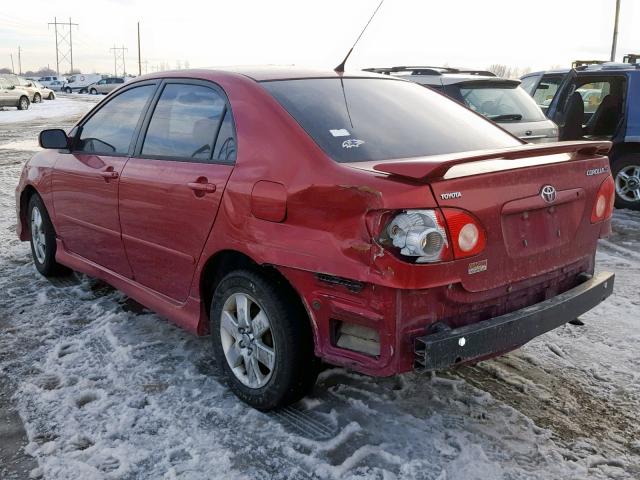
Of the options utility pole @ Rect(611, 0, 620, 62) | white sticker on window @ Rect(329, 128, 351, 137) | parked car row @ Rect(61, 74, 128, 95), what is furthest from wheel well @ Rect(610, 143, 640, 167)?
parked car row @ Rect(61, 74, 128, 95)

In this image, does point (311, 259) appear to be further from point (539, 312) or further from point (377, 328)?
point (539, 312)

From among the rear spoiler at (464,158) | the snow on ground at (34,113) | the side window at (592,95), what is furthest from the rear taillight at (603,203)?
the snow on ground at (34,113)

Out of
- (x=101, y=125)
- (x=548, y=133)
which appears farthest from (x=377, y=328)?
(x=548, y=133)

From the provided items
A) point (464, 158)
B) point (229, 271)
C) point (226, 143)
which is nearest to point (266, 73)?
point (226, 143)

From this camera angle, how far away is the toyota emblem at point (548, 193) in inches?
117

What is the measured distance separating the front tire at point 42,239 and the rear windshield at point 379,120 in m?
2.77

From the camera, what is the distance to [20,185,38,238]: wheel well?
18.2ft

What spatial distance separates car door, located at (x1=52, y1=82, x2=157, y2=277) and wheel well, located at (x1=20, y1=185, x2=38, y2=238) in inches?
26.0

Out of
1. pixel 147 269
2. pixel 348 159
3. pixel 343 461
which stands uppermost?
pixel 348 159

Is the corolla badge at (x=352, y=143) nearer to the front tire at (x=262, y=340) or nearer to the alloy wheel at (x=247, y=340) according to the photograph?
the front tire at (x=262, y=340)

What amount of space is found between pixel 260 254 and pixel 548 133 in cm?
581

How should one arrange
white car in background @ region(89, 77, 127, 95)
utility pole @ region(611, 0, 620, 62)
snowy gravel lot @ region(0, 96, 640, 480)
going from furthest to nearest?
white car in background @ region(89, 77, 127, 95), utility pole @ region(611, 0, 620, 62), snowy gravel lot @ region(0, 96, 640, 480)

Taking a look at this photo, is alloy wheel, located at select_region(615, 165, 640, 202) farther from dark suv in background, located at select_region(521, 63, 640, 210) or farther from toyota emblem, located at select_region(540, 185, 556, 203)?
toyota emblem, located at select_region(540, 185, 556, 203)

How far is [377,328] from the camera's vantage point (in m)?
2.66
